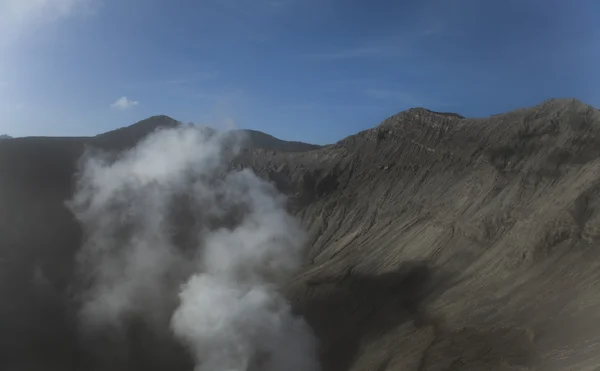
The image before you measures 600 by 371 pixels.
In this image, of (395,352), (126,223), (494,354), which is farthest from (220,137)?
(494,354)

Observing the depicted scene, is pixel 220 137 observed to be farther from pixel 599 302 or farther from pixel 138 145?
pixel 599 302

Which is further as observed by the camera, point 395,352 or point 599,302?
point 395,352

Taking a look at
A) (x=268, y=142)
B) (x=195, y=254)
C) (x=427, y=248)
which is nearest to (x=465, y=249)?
(x=427, y=248)

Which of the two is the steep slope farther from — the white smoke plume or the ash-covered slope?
the ash-covered slope

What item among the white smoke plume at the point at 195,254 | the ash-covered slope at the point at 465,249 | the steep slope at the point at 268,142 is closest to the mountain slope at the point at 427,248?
the ash-covered slope at the point at 465,249

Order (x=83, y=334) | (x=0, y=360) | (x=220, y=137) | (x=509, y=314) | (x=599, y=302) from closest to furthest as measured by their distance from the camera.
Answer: (x=599, y=302) < (x=509, y=314) < (x=0, y=360) < (x=83, y=334) < (x=220, y=137)

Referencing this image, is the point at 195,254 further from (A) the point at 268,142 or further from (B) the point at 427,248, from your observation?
(A) the point at 268,142

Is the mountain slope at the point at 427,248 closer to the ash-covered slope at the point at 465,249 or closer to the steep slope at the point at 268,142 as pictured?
the ash-covered slope at the point at 465,249

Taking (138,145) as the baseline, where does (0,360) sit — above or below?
below
